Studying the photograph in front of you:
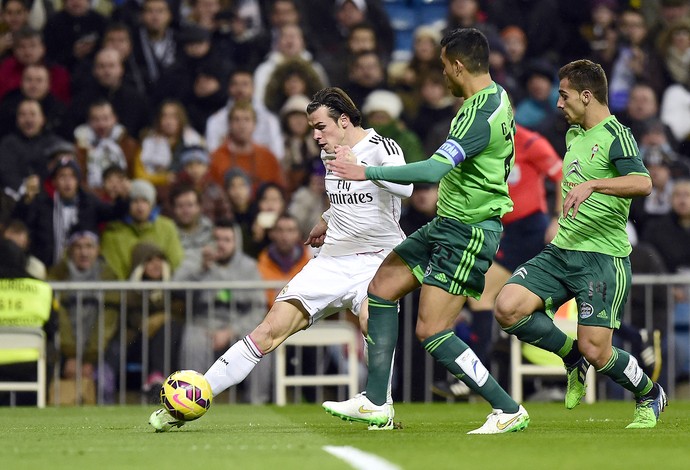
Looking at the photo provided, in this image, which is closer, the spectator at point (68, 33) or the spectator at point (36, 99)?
the spectator at point (36, 99)

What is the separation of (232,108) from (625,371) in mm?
7858

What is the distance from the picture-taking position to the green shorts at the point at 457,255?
8.18 m

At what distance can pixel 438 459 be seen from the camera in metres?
6.54

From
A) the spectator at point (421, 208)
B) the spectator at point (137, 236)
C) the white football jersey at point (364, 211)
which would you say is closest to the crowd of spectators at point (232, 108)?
the spectator at point (137, 236)

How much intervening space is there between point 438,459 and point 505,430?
174 centimetres

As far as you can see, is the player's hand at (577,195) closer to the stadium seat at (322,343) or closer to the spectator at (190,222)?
the stadium seat at (322,343)

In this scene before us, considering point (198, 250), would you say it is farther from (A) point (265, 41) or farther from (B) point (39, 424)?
(B) point (39, 424)

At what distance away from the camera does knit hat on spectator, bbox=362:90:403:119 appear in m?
15.2

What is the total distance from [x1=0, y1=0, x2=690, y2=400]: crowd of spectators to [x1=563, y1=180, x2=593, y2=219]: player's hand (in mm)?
5695

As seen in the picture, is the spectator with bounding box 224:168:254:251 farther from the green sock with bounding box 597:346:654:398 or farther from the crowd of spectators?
the green sock with bounding box 597:346:654:398

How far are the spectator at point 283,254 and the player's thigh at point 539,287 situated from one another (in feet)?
17.2

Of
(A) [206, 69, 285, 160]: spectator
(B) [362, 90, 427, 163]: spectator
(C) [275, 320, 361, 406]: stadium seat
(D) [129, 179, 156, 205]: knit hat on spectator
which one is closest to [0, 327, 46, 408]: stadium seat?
(D) [129, 179, 156, 205]: knit hat on spectator

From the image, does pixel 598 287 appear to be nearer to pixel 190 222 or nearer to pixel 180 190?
pixel 190 222

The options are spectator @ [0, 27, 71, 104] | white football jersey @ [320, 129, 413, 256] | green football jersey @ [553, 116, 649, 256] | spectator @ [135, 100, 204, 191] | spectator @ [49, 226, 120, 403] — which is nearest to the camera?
green football jersey @ [553, 116, 649, 256]
